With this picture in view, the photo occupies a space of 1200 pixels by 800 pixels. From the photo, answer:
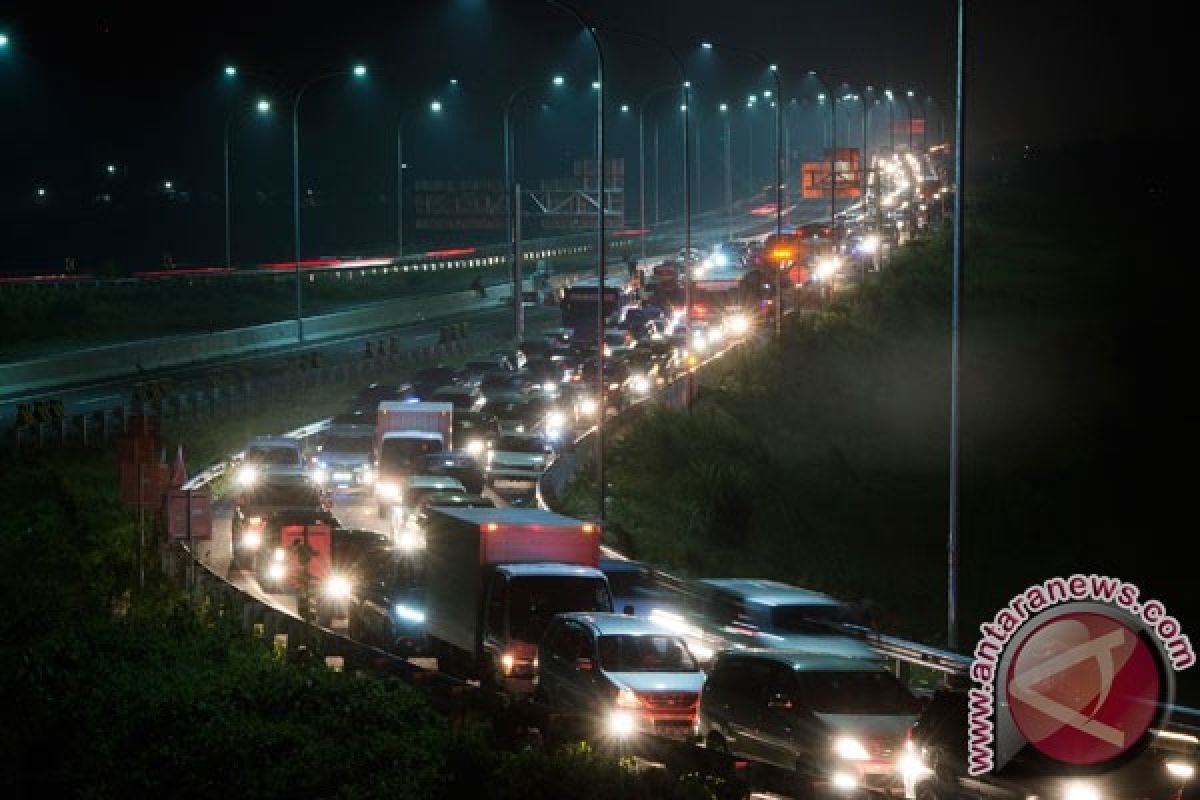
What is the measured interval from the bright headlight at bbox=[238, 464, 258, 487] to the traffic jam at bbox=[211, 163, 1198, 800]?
0.12 metres

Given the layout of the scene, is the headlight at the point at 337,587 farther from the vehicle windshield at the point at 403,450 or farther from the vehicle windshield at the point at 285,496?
the vehicle windshield at the point at 403,450

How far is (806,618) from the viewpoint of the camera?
24.4 m

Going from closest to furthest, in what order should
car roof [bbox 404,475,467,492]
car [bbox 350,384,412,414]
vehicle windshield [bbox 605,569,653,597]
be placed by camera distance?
1. vehicle windshield [bbox 605,569,653,597]
2. car roof [bbox 404,475,467,492]
3. car [bbox 350,384,412,414]

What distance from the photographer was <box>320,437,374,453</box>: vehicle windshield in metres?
46.4

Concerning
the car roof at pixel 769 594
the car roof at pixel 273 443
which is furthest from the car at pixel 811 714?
the car roof at pixel 273 443

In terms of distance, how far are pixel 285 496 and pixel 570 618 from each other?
57.7ft

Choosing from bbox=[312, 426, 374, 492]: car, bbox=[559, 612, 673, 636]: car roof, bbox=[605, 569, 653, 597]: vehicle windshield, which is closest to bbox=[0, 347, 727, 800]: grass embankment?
bbox=[559, 612, 673, 636]: car roof

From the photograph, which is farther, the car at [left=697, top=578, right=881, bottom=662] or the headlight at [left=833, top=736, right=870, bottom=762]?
the car at [left=697, top=578, right=881, bottom=662]

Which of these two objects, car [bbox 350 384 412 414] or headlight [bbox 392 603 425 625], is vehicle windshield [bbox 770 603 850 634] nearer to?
headlight [bbox 392 603 425 625]

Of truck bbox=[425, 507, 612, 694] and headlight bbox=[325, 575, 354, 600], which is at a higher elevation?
truck bbox=[425, 507, 612, 694]

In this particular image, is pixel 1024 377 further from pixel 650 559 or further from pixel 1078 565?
pixel 650 559

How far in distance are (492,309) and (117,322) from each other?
24.4 meters

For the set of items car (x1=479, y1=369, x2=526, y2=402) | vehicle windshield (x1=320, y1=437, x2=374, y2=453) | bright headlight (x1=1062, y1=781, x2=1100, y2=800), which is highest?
car (x1=479, y1=369, x2=526, y2=402)

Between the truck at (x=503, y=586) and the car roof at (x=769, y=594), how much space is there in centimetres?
212
